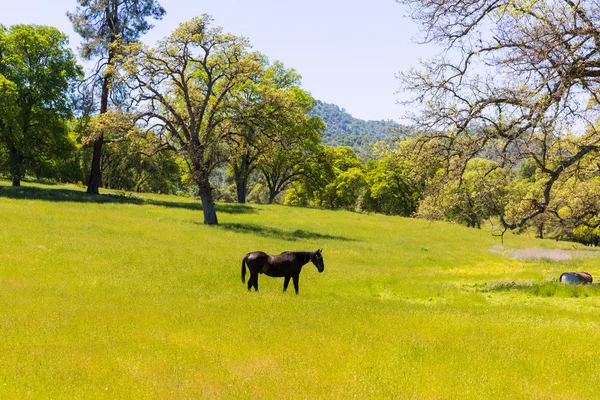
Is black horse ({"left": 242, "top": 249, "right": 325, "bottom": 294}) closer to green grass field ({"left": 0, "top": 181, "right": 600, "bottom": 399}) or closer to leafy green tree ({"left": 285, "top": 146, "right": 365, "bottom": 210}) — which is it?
green grass field ({"left": 0, "top": 181, "right": 600, "bottom": 399})

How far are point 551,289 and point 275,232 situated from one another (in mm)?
21276

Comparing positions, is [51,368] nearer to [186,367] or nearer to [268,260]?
[186,367]

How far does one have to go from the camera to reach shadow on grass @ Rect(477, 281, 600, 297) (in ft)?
59.1

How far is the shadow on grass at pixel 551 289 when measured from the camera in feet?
59.1

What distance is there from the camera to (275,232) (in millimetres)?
35969

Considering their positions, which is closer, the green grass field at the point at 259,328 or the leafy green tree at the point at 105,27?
the green grass field at the point at 259,328

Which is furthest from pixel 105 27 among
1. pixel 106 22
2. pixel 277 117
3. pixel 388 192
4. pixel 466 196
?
pixel 388 192

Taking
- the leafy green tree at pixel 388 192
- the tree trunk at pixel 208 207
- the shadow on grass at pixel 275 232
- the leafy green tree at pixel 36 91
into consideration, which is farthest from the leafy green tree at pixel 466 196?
the leafy green tree at pixel 388 192

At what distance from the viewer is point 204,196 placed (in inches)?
1379

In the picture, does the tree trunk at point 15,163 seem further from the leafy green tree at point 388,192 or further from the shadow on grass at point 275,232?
the leafy green tree at point 388,192

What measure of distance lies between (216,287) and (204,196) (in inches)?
760

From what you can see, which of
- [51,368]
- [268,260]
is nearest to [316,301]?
[268,260]

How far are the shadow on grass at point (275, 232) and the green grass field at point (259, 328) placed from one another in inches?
326

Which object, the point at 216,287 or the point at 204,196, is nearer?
the point at 216,287
